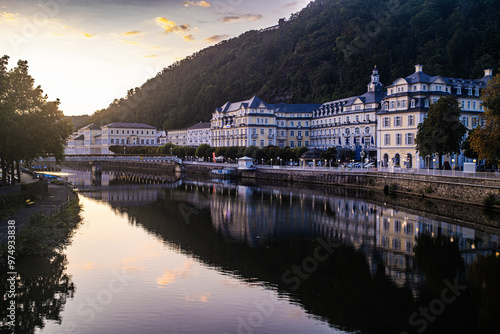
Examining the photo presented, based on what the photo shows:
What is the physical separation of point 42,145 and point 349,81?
101632 millimetres

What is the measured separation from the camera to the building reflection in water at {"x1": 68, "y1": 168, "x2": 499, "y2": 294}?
24250 mm

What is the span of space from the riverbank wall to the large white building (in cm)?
8271

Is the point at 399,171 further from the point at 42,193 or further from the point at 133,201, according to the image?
the point at 42,193

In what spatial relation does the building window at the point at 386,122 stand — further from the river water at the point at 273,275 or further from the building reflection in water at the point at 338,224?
the river water at the point at 273,275

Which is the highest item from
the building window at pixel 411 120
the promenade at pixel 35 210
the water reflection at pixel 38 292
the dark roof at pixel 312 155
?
the building window at pixel 411 120

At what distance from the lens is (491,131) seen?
36.2 m

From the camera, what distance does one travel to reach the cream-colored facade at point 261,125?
4060 inches

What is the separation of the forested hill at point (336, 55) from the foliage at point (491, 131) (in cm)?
6648

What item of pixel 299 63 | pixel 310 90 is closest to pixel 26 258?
pixel 310 90

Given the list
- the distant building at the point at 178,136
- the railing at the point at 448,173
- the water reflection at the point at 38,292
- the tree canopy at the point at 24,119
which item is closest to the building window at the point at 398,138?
the railing at the point at 448,173

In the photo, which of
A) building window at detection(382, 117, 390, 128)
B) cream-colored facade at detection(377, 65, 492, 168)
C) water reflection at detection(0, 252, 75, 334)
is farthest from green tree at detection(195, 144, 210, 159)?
water reflection at detection(0, 252, 75, 334)

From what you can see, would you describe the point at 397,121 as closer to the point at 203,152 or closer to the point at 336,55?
the point at 203,152

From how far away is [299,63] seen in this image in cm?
15450

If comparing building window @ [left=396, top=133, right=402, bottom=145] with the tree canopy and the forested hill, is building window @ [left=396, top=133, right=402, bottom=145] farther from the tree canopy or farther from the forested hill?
the forested hill
